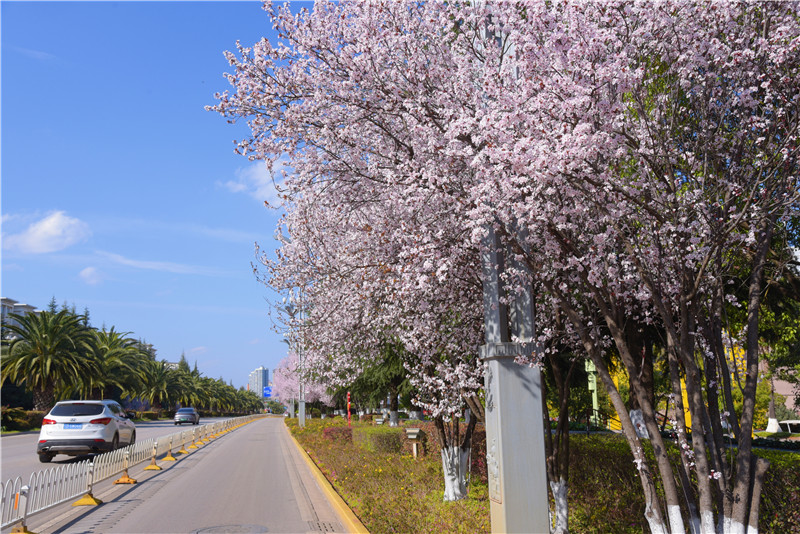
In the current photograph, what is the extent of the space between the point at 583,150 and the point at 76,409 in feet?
61.8

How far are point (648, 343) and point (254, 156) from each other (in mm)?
7790

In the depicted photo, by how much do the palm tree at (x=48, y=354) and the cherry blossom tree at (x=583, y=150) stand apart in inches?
1725

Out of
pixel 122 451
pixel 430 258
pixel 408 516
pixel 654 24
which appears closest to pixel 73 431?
pixel 122 451

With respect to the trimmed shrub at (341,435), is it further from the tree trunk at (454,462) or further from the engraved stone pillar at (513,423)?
the engraved stone pillar at (513,423)

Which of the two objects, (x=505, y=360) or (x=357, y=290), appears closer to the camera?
(x=505, y=360)

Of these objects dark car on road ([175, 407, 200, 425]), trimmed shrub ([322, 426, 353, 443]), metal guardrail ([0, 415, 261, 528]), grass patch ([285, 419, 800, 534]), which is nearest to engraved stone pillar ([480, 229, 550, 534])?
grass patch ([285, 419, 800, 534])

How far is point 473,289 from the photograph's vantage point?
350 inches

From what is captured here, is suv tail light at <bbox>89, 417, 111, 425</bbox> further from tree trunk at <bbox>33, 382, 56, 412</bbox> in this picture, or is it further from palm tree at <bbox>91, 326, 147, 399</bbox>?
palm tree at <bbox>91, 326, 147, 399</bbox>

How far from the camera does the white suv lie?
59.1 ft

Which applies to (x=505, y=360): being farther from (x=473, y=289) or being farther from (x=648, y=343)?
(x=648, y=343)

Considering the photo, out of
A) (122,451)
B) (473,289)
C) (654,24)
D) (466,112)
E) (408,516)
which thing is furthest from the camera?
(122,451)

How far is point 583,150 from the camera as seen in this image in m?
5.14

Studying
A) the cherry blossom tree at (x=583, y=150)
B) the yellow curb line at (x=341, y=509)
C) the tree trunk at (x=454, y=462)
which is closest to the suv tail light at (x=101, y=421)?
the yellow curb line at (x=341, y=509)

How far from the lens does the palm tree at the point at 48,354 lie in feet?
147
